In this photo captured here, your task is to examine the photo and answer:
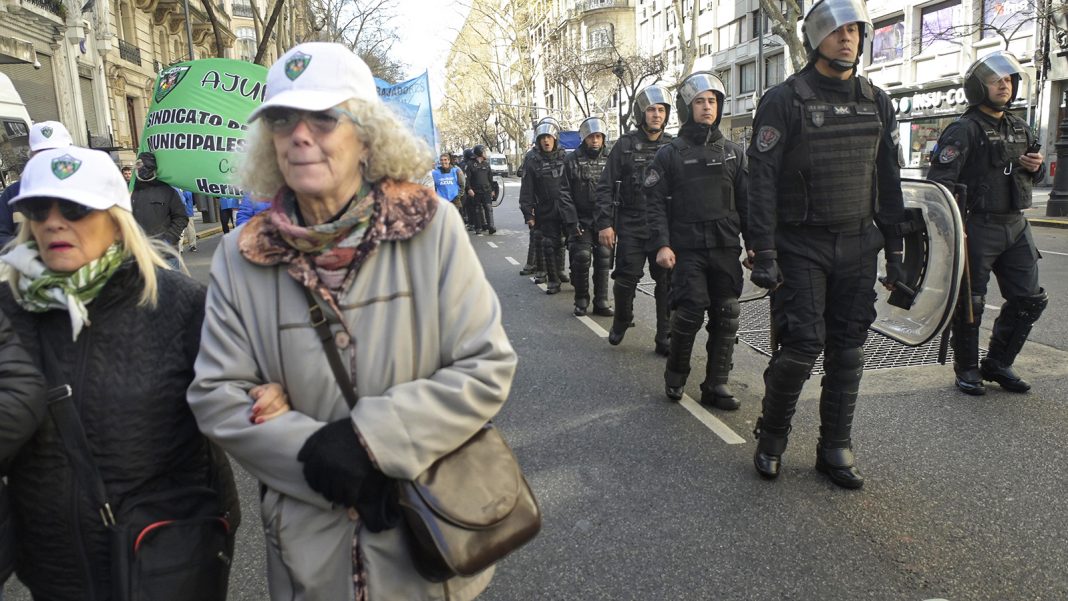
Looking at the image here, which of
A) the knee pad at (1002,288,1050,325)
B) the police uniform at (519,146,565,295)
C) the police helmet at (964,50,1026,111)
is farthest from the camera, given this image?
the police uniform at (519,146,565,295)

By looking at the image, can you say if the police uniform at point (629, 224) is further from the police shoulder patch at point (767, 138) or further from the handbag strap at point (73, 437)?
the handbag strap at point (73, 437)

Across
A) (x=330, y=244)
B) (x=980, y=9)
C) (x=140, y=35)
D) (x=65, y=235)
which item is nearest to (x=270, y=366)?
(x=330, y=244)

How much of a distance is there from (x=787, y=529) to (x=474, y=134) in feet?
297

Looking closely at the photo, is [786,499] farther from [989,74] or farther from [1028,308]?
[989,74]

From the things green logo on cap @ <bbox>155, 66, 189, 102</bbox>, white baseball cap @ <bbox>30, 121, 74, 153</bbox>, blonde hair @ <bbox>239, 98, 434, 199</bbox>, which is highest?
green logo on cap @ <bbox>155, 66, 189, 102</bbox>

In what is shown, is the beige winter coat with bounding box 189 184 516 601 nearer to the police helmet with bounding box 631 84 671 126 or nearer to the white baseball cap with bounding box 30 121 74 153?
the white baseball cap with bounding box 30 121 74 153

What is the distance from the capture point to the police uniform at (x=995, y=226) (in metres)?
4.87

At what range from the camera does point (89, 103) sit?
24906mm

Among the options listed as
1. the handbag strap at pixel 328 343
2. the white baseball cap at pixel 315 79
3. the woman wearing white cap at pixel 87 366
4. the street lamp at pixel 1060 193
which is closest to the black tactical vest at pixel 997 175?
the white baseball cap at pixel 315 79

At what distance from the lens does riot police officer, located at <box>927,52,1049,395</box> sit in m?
4.86

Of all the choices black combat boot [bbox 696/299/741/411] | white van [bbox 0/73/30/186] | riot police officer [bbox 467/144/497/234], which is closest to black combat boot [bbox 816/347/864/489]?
black combat boot [bbox 696/299/741/411]

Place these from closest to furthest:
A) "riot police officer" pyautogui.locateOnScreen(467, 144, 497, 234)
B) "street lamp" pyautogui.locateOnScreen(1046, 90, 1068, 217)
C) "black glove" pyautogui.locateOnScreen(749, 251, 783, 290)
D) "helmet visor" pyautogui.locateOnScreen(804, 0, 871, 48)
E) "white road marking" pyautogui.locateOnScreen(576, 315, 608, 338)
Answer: "helmet visor" pyautogui.locateOnScreen(804, 0, 871, 48) → "black glove" pyautogui.locateOnScreen(749, 251, 783, 290) → "white road marking" pyautogui.locateOnScreen(576, 315, 608, 338) → "street lamp" pyautogui.locateOnScreen(1046, 90, 1068, 217) → "riot police officer" pyautogui.locateOnScreen(467, 144, 497, 234)

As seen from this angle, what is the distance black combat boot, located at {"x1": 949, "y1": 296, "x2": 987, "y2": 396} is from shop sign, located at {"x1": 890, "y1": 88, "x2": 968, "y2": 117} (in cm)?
2501

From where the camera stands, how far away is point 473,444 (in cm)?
170
